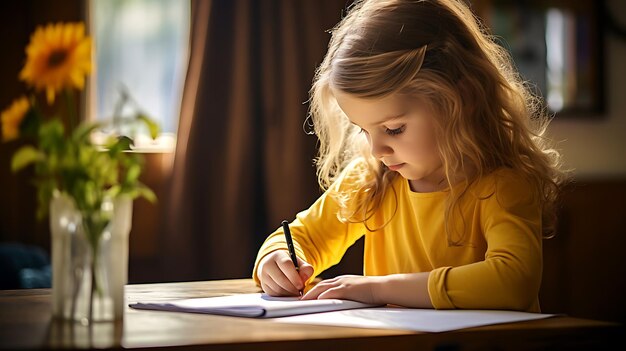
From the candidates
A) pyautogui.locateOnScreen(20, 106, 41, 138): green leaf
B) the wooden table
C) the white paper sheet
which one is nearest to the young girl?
the white paper sheet

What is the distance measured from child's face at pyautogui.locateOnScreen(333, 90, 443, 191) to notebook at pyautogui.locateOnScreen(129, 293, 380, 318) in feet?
0.98

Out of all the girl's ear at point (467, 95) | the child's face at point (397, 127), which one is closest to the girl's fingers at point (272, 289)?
the child's face at point (397, 127)

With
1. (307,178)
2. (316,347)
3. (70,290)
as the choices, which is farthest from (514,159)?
(307,178)

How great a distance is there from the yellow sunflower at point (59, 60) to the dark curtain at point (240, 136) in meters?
1.97

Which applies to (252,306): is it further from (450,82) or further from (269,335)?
(450,82)

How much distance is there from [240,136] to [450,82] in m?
1.56

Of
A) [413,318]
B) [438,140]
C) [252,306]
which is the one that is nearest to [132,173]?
[252,306]

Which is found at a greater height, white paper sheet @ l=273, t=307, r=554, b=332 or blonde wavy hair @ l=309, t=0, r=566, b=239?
blonde wavy hair @ l=309, t=0, r=566, b=239

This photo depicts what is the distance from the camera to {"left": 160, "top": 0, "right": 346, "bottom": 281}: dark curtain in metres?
2.98

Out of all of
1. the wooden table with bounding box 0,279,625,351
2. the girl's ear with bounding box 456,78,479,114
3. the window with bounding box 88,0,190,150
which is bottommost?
the wooden table with bounding box 0,279,625,351

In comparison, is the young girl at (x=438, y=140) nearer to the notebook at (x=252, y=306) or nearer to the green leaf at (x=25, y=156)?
the notebook at (x=252, y=306)

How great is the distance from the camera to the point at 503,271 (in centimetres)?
127

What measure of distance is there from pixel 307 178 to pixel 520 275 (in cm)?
179

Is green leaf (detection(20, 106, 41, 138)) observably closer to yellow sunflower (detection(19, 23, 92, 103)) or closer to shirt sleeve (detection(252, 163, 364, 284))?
yellow sunflower (detection(19, 23, 92, 103))
